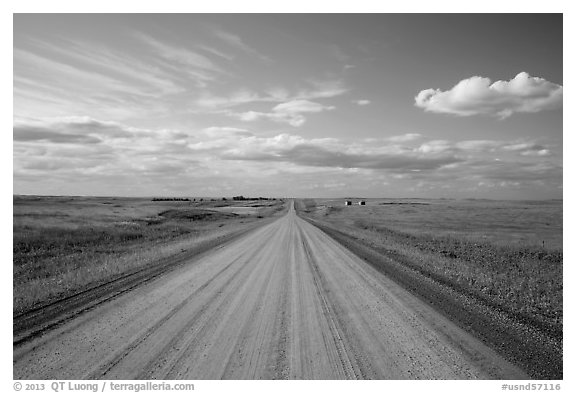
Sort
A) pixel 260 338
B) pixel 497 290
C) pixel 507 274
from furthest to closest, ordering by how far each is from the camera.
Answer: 1. pixel 507 274
2. pixel 497 290
3. pixel 260 338

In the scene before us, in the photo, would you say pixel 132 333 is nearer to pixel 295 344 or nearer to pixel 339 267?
pixel 295 344

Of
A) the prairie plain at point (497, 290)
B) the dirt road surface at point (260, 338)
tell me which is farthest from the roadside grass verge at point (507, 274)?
the dirt road surface at point (260, 338)

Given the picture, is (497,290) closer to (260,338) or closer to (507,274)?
(507,274)

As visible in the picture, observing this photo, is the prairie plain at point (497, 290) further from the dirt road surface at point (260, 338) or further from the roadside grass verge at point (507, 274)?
the dirt road surface at point (260, 338)

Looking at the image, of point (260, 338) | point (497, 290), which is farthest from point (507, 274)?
point (260, 338)

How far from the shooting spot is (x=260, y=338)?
651 cm

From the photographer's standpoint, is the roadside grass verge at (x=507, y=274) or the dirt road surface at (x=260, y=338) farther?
the roadside grass verge at (x=507, y=274)

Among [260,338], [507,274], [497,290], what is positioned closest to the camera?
[260,338]

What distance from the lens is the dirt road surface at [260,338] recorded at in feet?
17.9

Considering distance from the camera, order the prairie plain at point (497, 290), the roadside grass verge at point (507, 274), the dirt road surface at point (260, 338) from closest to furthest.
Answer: the dirt road surface at point (260, 338) → the prairie plain at point (497, 290) → the roadside grass verge at point (507, 274)

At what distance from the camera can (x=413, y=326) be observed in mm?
Answer: 7234

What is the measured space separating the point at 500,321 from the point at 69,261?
1681cm

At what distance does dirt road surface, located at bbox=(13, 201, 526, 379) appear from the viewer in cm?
544
